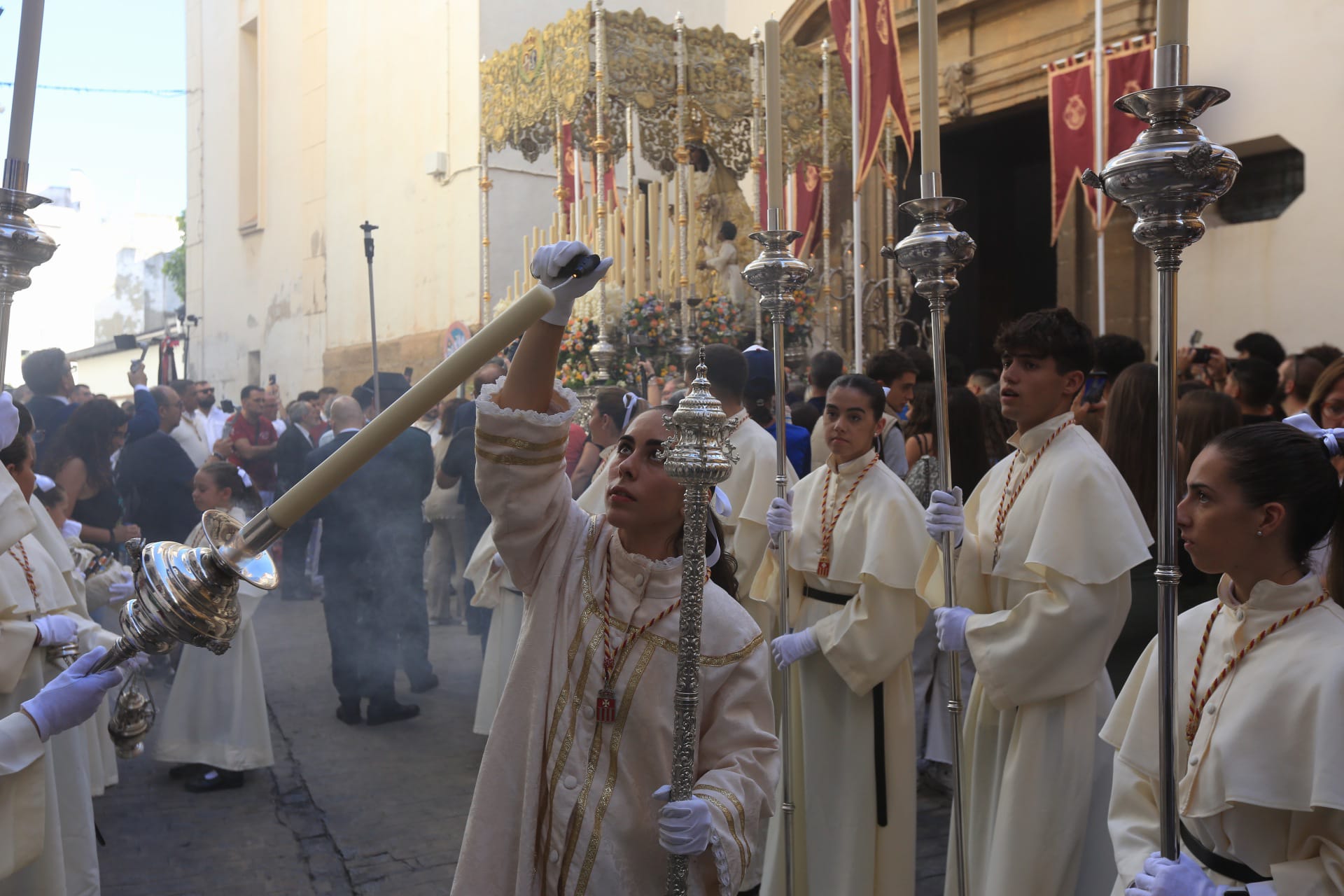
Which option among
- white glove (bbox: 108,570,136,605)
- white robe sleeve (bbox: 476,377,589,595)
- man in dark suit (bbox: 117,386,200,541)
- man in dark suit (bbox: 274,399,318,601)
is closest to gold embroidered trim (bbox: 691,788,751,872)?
white robe sleeve (bbox: 476,377,589,595)

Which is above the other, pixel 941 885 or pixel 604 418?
pixel 604 418

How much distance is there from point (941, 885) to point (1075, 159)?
6945 millimetres

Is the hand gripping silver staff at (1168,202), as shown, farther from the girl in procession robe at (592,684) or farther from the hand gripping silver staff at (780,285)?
the hand gripping silver staff at (780,285)

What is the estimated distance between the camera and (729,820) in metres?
1.83

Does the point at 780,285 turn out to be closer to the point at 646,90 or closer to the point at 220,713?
the point at 220,713

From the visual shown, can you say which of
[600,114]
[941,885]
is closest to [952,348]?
[600,114]

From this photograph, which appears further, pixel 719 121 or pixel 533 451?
pixel 719 121

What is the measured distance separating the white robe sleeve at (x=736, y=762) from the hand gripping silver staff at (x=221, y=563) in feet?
2.69

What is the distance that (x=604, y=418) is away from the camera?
523cm

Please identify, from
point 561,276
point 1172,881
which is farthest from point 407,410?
point 1172,881

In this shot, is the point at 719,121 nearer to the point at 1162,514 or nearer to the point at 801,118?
the point at 801,118

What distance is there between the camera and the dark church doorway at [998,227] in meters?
13.7

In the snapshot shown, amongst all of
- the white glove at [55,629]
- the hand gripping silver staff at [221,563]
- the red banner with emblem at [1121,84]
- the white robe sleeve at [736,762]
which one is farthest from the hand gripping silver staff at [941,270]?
the red banner with emblem at [1121,84]

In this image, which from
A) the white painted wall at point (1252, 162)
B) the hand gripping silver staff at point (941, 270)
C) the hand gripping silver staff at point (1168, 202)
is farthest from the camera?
the white painted wall at point (1252, 162)
